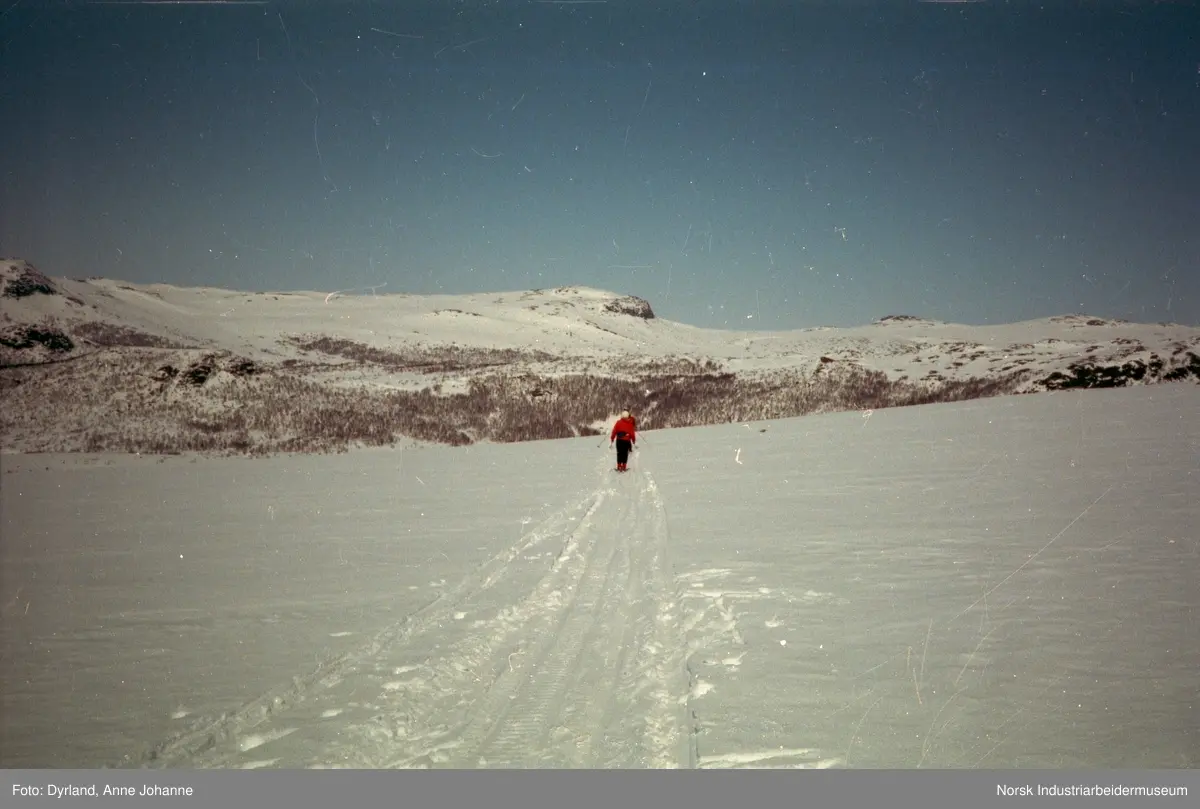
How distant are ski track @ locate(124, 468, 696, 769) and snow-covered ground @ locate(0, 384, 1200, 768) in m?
0.02

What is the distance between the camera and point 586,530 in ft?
29.5

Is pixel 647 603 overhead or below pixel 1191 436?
below

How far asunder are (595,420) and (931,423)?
12.1 metres

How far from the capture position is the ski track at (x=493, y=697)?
3.84 meters

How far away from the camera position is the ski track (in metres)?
3.84

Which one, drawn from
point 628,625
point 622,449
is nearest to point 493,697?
point 628,625

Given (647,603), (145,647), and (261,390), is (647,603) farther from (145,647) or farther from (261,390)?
(261,390)

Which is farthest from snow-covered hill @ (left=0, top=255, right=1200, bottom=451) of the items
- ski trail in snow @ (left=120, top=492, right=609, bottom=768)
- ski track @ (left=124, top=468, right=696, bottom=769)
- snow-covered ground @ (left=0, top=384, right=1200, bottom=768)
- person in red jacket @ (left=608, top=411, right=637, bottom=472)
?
person in red jacket @ (left=608, top=411, right=637, bottom=472)

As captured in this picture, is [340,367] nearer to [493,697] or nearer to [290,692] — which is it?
[290,692]

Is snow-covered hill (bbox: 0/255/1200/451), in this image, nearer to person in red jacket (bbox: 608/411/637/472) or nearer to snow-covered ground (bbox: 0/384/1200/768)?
snow-covered ground (bbox: 0/384/1200/768)

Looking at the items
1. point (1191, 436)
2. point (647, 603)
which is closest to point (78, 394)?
→ point (647, 603)

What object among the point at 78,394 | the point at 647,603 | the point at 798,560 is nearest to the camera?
the point at 647,603

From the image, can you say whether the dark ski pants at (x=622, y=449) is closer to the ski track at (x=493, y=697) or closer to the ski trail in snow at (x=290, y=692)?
the ski trail in snow at (x=290, y=692)

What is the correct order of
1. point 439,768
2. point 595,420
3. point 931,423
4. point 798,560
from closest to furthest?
point 439,768 → point 798,560 → point 931,423 → point 595,420
